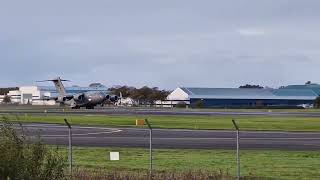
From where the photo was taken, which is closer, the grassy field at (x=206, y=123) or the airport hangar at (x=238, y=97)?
the grassy field at (x=206, y=123)

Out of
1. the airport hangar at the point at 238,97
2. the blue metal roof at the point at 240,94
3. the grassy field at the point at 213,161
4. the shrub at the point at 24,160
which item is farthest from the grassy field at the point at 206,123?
the blue metal roof at the point at 240,94

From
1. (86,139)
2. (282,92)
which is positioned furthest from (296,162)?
(282,92)

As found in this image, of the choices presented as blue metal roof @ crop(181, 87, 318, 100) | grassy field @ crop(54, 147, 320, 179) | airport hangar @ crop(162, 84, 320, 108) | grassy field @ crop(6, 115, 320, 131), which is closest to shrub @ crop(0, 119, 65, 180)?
grassy field @ crop(54, 147, 320, 179)

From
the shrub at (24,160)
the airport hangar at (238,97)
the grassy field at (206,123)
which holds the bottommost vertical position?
the shrub at (24,160)

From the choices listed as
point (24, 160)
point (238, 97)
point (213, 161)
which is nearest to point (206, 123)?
point (213, 161)

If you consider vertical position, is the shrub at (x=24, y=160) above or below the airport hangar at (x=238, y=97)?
below

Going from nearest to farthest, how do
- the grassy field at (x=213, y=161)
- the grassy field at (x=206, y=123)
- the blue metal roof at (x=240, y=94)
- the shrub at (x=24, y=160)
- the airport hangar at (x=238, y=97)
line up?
the shrub at (x=24, y=160)
the grassy field at (x=213, y=161)
the grassy field at (x=206, y=123)
the airport hangar at (x=238, y=97)
the blue metal roof at (x=240, y=94)

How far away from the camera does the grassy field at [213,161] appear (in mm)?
20397

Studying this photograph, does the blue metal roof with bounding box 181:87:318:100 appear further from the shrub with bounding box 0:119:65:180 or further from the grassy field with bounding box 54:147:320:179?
the shrub with bounding box 0:119:65:180

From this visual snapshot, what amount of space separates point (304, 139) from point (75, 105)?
76.8m

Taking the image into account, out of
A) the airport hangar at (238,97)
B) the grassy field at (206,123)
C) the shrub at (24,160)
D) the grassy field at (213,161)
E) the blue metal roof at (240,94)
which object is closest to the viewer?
the shrub at (24,160)

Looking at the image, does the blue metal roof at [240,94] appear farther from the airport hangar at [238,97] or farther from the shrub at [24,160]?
the shrub at [24,160]

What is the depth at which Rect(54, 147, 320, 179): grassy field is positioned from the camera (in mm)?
20397

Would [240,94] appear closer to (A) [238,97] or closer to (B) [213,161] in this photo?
(A) [238,97]
